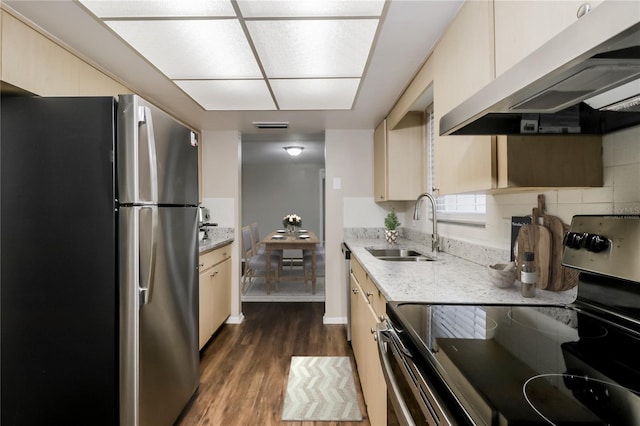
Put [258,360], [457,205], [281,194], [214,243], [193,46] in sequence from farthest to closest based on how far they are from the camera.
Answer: [281,194] → [214,243] → [258,360] → [457,205] → [193,46]

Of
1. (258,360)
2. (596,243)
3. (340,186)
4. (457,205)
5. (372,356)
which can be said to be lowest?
(258,360)

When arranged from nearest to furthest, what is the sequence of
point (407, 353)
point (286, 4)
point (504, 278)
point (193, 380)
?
1. point (407, 353)
2. point (504, 278)
3. point (286, 4)
4. point (193, 380)

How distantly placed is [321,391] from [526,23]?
222 centimetres

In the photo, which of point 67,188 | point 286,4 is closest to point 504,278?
point 286,4

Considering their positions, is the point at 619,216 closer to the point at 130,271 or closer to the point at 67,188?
the point at 130,271

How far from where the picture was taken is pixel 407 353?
827mm

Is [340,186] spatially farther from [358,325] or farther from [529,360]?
[529,360]

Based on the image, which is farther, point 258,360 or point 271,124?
point 271,124

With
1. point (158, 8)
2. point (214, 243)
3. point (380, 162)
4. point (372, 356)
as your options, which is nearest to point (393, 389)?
point (372, 356)

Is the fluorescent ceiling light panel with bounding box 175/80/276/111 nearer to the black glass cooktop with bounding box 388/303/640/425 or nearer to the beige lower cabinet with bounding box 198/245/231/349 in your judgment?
the beige lower cabinet with bounding box 198/245/231/349

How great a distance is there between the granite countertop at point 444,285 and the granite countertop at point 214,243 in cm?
145

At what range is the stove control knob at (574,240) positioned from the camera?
99 centimetres

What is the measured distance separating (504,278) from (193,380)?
6.21 ft

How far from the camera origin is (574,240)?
3.32 ft
